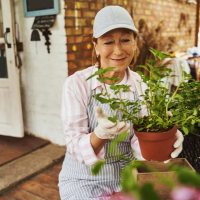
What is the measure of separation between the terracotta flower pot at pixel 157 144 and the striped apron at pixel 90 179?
1.14ft

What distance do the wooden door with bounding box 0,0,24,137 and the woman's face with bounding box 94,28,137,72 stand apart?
5.38ft

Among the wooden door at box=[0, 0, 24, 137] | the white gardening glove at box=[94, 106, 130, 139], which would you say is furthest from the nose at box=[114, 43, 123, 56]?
the wooden door at box=[0, 0, 24, 137]

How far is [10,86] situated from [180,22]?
3.70 m

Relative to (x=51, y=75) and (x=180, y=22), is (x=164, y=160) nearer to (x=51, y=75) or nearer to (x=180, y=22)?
(x=51, y=75)

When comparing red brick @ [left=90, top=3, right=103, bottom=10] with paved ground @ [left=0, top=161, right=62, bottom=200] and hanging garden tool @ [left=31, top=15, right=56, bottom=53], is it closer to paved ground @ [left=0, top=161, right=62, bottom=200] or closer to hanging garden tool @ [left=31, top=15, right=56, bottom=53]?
hanging garden tool @ [left=31, top=15, right=56, bottom=53]

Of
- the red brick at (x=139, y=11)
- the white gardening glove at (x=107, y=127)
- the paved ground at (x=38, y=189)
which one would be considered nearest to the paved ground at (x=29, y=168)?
the paved ground at (x=38, y=189)

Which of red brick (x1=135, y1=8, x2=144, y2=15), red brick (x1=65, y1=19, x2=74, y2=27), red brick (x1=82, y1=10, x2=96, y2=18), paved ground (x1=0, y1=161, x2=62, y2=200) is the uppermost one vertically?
red brick (x1=135, y1=8, x2=144, y2=15)

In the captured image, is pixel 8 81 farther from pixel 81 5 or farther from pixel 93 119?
pixel 93 119

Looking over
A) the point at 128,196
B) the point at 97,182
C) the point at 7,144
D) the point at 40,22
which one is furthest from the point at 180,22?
the point at 128,196

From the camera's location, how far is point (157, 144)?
0.81m

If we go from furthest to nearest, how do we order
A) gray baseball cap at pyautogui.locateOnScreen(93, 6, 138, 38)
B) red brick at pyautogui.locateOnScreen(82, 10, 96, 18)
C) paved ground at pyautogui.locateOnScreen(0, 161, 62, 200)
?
red brick at pyautogui.locateOnScreen(82, 10, 96, 18) < paved ground at pyautogui.locateOnScreen(0, 161, 62, 200) < gray baseball cap at pyautogui.locateOnScreen(93, 6, 138, 38)

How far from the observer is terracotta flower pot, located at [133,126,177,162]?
2.61ft

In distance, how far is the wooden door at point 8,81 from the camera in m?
2.52

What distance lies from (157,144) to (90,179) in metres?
0.50
